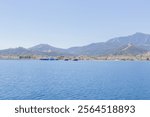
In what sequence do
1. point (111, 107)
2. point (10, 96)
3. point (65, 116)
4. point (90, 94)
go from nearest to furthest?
point (65, 116) < point (111, 107) < point (10, 96) < point (90, 94)

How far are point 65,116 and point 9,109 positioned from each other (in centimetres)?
683

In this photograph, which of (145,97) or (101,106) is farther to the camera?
(145,97)

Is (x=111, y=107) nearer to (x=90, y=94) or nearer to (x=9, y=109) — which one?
(x=9, y=109)

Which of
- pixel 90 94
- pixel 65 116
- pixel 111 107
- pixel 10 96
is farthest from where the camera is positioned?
pixel 90 94

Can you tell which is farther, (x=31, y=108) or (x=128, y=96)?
(x=128, y=96)

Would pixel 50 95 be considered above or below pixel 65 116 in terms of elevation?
below

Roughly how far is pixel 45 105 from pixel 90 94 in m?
46.3

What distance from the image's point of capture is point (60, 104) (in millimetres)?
→ 30219

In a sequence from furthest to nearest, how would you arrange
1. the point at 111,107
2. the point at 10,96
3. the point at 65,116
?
the point at 10,96 < the point at 111,107 < the point at 65,116

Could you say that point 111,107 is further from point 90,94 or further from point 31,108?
point 90,94

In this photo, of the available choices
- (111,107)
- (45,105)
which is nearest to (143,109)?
(111,107)

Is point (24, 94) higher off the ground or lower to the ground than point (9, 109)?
lower

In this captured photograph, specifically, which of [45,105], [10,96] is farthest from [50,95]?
[45,105]

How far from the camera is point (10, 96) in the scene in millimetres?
70750
